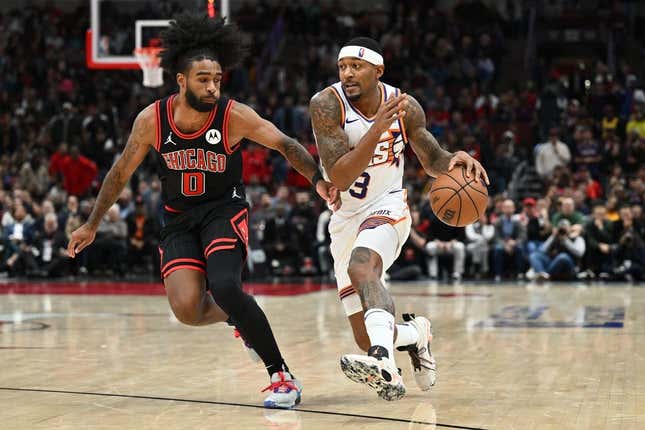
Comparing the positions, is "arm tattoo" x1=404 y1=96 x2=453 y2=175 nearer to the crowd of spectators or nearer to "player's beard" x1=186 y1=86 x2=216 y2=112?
"player's beard" x1=186 y1=86 x2=216 y2=112

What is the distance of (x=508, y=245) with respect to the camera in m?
17.8

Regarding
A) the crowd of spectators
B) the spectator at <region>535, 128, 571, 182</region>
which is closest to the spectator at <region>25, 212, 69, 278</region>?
the crowd of spectators

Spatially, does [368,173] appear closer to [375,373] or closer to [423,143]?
[423,143]

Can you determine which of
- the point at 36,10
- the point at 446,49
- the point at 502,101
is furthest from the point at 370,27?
the point at 36,10

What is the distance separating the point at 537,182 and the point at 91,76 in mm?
10464

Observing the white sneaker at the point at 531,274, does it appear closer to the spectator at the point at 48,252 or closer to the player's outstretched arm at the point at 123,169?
the spectator at the point at 48,252

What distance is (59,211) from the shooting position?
19531mm

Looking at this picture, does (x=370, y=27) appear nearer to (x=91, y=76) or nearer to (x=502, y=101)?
(x=502, y=101)

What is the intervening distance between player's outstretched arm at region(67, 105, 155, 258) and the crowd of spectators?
1124 cm

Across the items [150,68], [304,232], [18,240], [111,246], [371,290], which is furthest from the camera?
[18,240]

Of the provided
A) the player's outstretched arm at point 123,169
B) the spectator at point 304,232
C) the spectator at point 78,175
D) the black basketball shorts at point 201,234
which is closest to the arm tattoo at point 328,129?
the black basketball shorts at point 201,234

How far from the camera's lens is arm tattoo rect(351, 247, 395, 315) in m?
5.90

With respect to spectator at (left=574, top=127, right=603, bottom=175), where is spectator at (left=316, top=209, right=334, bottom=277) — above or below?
below

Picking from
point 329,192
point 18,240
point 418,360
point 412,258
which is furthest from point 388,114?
point 18,240
